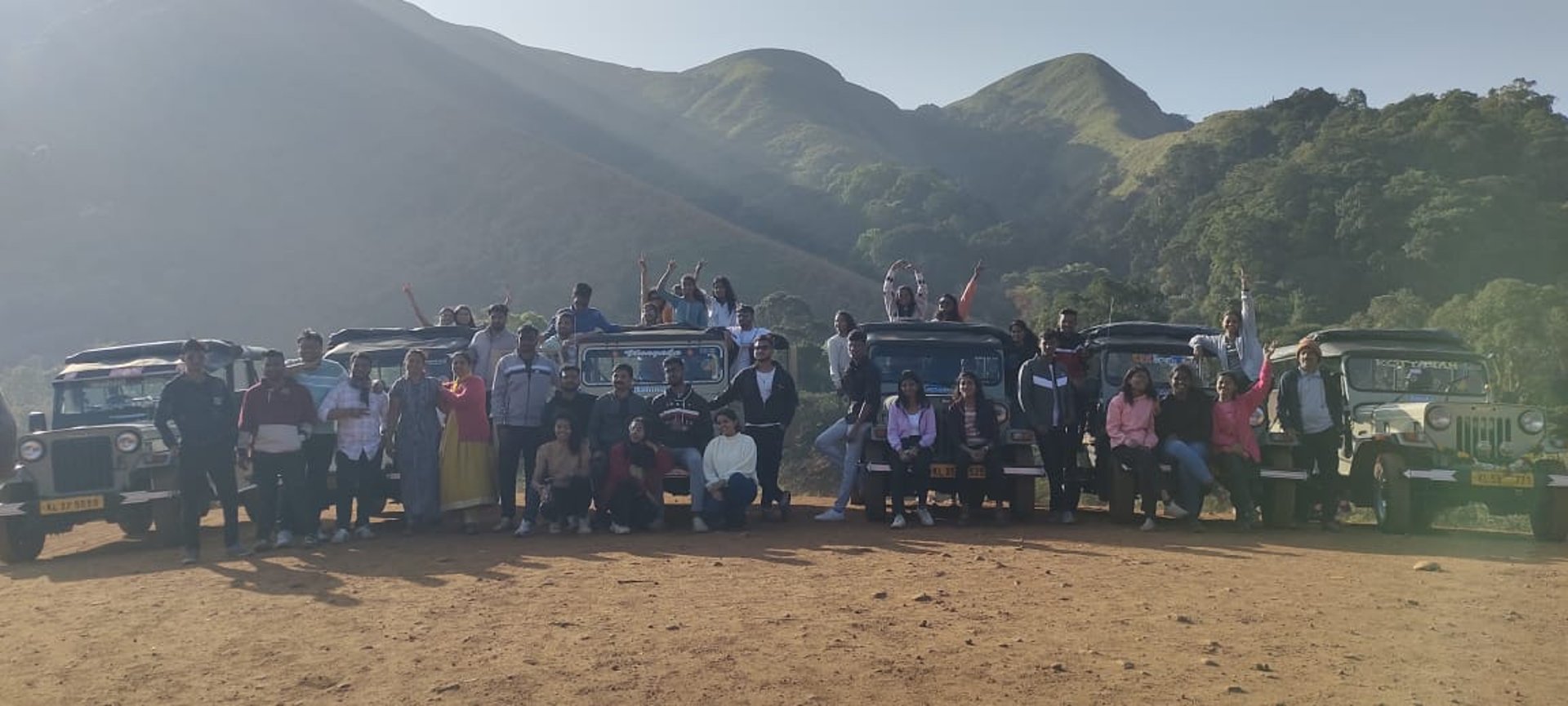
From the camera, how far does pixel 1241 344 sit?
12.5 m

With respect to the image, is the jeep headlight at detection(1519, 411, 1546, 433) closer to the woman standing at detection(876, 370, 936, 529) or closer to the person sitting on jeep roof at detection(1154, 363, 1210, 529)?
the person sitting on jeep roof at detection(1154, 363, 1210, 529)

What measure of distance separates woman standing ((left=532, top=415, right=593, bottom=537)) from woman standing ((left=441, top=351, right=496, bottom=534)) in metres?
0.69

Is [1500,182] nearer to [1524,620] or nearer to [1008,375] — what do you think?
[1008,375]

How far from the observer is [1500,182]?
40594mm

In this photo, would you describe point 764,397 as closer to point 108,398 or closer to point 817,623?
point 817,623

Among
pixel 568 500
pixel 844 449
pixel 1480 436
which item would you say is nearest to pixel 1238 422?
pixel 1480 436

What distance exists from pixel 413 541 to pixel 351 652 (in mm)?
4516

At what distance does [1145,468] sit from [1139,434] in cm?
31

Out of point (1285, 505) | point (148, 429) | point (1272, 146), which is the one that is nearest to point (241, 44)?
point (1272, 146)

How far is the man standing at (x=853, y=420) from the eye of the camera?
11.7 m

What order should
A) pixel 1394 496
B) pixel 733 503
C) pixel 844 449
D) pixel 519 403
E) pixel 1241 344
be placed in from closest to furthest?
pixel 1394 496 < pixel 733 503 < pixel 519 403 < pixel 844 449 < pixel 1241 344

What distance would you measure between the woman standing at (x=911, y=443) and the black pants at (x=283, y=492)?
516 cm

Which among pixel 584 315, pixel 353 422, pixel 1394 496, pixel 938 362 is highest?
pixel 584 315

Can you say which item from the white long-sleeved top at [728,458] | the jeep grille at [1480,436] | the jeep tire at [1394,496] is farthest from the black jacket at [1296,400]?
the white long-sleeved top at [728,458]
